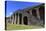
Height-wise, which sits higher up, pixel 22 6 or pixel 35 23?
pixel 22 6

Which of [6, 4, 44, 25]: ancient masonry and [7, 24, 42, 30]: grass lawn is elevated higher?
[6, 4, 44, 25]: ancient masonry

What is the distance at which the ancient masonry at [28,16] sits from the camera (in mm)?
1422

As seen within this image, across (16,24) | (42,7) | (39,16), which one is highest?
(42,7)

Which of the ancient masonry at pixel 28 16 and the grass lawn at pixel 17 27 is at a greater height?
the ancient masonry at pixel 28 16

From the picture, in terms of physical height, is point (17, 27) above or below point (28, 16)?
below

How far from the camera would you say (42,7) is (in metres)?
1.49

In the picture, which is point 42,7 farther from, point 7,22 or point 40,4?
point 7,22

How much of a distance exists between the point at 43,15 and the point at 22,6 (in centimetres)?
38

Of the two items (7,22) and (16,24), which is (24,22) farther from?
(7,22)

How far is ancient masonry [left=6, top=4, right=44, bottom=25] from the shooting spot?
1.42 meters

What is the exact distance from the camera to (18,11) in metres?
1.43

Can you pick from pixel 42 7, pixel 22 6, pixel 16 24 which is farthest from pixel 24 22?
pixel 42 7

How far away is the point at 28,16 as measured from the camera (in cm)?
145

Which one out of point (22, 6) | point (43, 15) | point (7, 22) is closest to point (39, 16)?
point (43, 15)
